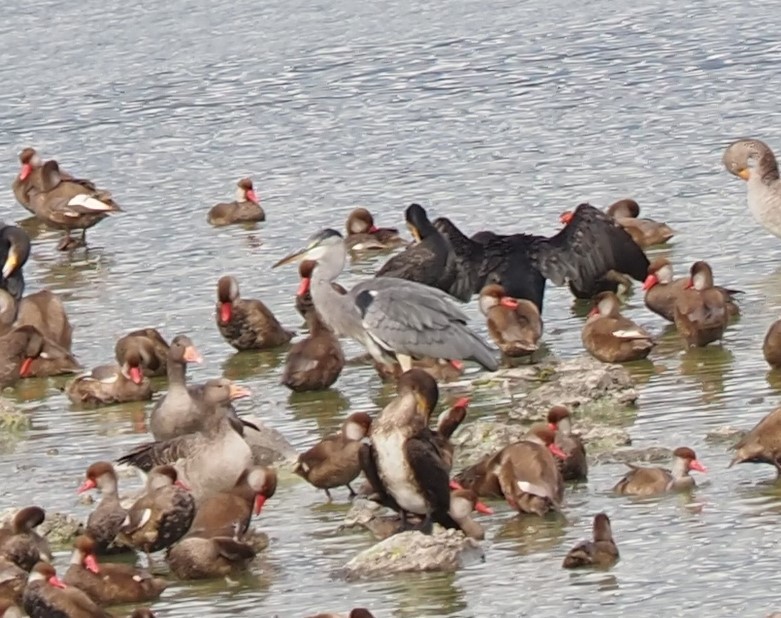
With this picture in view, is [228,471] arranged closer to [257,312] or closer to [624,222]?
[257,312]

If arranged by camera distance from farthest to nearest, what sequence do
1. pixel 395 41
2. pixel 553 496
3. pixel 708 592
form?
pixel 395 41
pixel 553 496
pixel 708 592

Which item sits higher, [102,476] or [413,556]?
[102,476]

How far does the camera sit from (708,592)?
9383 millimetres

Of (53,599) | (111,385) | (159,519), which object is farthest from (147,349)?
(53,599)

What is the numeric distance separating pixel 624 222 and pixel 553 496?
6.33m

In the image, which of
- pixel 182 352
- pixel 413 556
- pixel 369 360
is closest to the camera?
pixel 413 556

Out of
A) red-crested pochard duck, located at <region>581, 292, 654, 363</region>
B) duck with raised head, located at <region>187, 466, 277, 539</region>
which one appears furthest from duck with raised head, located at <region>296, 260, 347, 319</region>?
duck with raised head, located at <region>187, 466, 277, 539</region>

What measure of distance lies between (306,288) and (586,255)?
1.87 metres

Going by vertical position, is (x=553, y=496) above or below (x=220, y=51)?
below

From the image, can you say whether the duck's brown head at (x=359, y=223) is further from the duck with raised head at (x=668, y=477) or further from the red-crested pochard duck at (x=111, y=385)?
the duck with raised head at (x=668, y=477)

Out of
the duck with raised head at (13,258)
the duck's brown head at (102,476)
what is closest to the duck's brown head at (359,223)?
the duck with raised head at (13,258)

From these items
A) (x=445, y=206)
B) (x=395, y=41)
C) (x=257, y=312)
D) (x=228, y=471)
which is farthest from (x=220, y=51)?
(x=228, y=471)

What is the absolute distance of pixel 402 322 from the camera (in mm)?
13719

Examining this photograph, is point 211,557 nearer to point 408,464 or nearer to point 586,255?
point 408,464
